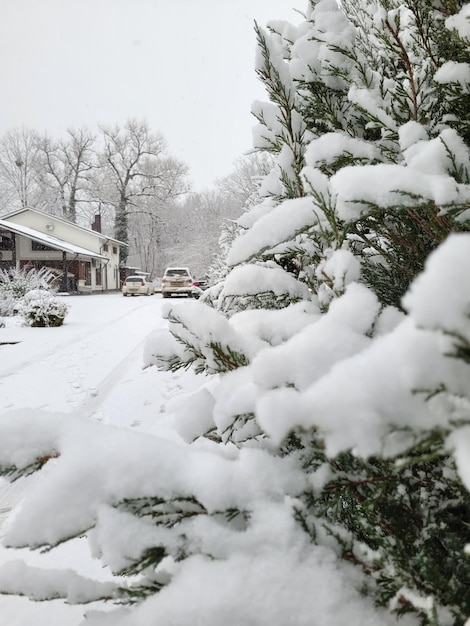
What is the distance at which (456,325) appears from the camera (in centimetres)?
45

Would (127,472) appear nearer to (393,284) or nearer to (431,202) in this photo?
(431,202)

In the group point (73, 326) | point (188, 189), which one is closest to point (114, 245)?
point (188, 189)

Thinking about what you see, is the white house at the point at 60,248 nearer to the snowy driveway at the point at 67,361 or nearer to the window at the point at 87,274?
the window at the point at 87,274

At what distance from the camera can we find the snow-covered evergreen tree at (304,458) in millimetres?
505

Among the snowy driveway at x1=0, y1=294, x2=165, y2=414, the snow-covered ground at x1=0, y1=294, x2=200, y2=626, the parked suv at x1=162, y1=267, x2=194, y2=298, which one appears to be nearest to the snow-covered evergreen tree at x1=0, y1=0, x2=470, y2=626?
the snow-covered ground at x1=0, y1=294, x2=200, y2=626

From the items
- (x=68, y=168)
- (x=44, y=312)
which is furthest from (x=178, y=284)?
(x=68, y=168)

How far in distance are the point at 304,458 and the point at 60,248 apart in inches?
1331

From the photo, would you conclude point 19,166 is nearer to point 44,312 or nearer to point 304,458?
point 44,312

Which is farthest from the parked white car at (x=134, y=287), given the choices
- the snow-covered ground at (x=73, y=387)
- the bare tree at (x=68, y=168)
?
the bare tree at (x=68, y=168)

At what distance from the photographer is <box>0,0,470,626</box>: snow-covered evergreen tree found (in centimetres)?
51

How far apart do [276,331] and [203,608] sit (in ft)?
2.01

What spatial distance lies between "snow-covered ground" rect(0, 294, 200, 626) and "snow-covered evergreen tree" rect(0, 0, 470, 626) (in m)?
0.89

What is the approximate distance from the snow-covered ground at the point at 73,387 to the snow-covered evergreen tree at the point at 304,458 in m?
0.89

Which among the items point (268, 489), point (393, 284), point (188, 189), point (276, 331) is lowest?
point (268, 489)
